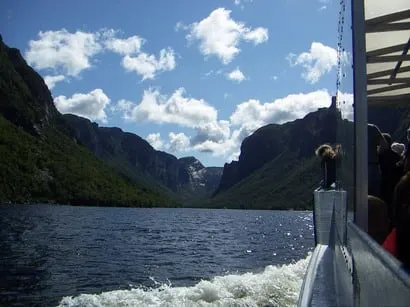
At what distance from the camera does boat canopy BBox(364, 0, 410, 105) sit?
337 cm

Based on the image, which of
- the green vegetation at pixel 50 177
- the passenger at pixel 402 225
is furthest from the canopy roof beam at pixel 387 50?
the green vegetation at pixel 50 177

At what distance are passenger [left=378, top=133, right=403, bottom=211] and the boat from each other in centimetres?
36

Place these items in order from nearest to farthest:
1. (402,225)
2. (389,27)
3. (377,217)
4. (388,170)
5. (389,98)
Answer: (402,225), (377,217), (389,27), (388,170), (389,98)

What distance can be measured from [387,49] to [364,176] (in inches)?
86.5

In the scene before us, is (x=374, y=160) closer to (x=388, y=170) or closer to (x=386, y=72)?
(x=388, y=170)

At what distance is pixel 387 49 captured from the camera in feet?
14.6

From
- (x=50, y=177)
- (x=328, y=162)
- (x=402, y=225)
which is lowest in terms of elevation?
(x=402, y=225)

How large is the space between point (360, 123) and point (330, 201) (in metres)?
7.44

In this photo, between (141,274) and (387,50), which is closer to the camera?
(387,50)

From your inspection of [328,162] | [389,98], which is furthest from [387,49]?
[328,162]

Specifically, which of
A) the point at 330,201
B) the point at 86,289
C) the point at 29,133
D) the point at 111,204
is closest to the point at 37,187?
the point at 111,204

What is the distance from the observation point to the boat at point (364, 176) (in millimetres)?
1491

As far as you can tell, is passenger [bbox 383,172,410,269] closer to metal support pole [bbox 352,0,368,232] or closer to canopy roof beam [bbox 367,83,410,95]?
metal support pole [bbox 352,0,368,232]

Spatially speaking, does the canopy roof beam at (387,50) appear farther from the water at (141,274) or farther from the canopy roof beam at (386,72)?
the water at (141,274)
